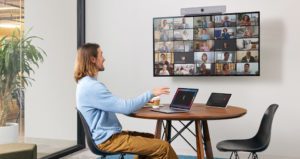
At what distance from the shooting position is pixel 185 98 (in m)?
3.24

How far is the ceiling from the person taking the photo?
368 centimetres

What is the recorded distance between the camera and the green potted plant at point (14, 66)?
3.71 meters

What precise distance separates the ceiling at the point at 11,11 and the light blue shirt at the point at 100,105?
140cm

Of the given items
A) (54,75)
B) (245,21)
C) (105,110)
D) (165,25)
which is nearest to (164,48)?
(165,25)

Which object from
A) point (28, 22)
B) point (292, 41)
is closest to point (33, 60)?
point (28, 22)

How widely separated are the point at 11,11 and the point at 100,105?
70.9 inches

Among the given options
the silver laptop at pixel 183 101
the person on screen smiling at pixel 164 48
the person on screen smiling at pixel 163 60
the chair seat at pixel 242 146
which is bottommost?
the chair seat at pixel 242 146

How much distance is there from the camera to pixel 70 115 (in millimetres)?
5137

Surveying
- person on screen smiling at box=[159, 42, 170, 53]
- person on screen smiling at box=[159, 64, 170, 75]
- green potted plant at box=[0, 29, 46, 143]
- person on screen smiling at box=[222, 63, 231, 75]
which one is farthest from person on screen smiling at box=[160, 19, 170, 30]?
green potted plant at box=[0, 29, 46, 143]

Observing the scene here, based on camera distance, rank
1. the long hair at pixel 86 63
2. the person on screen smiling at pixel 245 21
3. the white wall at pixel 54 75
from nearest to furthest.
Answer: the long hair at pixel 86 63 < the person on screen smiling at pixel 245 21 < the white wall at pixel 54 75

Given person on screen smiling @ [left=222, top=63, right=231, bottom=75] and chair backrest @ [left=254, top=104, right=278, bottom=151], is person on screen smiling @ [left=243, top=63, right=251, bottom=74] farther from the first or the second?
chair backrest @ [left=254, top=104, right=278, bottom=151]

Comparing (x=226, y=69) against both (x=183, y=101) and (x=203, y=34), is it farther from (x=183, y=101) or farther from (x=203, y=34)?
(x=183, y=101)

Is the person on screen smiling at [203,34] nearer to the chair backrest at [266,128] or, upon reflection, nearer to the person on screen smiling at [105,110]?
the chair backrest at [266,128]

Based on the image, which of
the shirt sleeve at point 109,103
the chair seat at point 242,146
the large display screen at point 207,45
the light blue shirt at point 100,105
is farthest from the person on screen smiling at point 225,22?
the shirt sleeve at point 109,103
